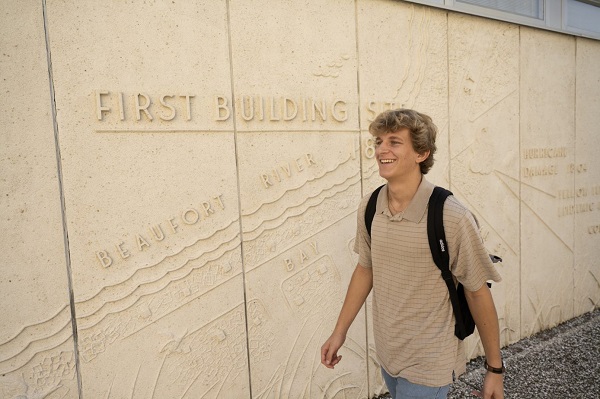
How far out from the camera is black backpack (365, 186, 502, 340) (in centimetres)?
171

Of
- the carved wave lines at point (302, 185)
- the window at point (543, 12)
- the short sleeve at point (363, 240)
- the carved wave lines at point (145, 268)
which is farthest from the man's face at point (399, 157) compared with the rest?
the window at point (543, 12)

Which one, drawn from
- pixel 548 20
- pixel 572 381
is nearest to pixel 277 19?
pixel 548 20

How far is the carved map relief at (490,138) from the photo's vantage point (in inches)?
148

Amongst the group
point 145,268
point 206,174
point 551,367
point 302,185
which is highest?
point 206,174

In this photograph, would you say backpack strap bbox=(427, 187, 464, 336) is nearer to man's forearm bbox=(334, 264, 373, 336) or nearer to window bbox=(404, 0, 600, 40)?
man's forearm bbox=(334, 264, 373, 336)

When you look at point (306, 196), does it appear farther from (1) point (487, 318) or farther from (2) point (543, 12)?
(2) point (543, 12)

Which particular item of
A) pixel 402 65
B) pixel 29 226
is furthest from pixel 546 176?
pixel 29 226

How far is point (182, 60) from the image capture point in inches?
101

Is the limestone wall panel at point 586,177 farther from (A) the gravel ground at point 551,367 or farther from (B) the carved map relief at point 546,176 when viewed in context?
(A) the gravel ground at point 551,367

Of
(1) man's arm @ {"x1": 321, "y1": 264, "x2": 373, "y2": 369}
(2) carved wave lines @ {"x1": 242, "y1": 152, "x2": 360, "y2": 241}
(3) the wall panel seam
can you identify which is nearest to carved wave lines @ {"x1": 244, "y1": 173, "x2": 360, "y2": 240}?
(2) carved wave lines @ {"x1": 242, "y1": 152, "x2": 360, "y2": 241}

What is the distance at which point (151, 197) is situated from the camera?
99.1 inches

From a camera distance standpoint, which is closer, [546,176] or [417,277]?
[417,277]

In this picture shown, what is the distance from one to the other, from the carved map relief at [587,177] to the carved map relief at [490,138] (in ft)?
3.79

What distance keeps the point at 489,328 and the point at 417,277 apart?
0.36 m
